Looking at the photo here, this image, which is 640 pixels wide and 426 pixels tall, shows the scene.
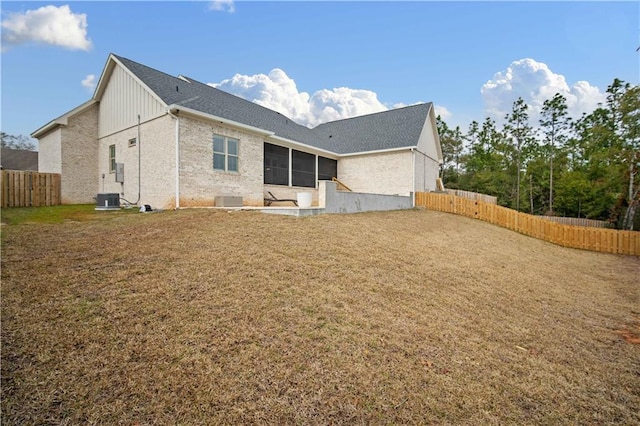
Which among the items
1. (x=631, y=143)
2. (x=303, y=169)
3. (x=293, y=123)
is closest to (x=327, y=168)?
(x=303, y=169)

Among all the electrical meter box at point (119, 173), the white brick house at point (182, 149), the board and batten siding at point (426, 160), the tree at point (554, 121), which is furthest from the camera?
the tree at point (554, 121)

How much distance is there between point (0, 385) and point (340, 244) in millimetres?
5666

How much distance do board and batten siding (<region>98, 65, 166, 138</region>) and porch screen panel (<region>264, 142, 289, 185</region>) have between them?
17.0 ft

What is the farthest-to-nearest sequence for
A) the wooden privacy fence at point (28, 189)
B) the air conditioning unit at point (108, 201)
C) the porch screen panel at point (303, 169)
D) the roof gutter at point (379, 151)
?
the roof gutter at point (379, 151)
the porch screen panel at point (303, 169)
the wooden privacy fence at point (28, 189)
the air conditioning unit at point (108, 201)

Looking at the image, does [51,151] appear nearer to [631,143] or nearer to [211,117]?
[211,117]

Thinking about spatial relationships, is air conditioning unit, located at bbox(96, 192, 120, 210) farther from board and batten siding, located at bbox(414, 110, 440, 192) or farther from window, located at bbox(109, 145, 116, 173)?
board and batten siding, located at bbox(414, 110, 440, 192)

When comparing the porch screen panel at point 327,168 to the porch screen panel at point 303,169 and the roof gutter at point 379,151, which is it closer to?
the porch screen panel at point 303,169

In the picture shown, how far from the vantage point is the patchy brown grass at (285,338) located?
2.32 meters

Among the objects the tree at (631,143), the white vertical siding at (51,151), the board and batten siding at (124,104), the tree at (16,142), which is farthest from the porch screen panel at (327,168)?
the tree at (16,142)

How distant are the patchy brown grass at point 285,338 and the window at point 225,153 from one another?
19.3 ft

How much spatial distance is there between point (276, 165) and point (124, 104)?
7210 mm

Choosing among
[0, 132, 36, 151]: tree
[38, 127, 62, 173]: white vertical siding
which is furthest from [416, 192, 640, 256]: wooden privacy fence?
[0, 132, 36, 151]: tree

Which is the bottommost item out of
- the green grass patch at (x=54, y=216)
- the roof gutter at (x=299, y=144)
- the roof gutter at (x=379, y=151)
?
the green grass patch at (x=54, y=216)

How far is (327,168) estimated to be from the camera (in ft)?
63.5
